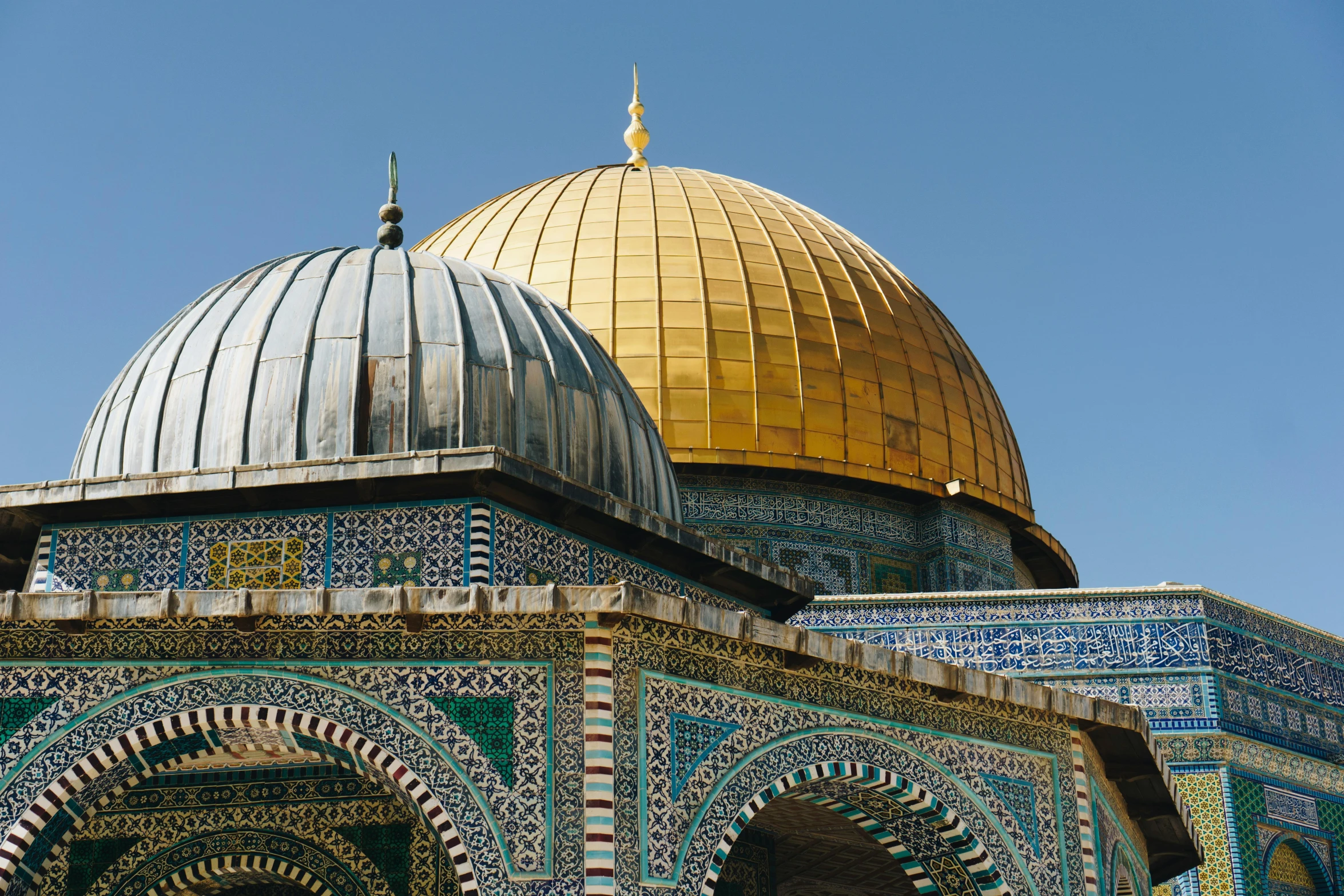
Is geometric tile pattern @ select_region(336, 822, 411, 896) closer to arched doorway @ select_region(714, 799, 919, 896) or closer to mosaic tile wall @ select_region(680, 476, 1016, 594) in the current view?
arched doorway @ select_region(714, 799, 919, 896)

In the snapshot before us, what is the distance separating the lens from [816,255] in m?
15.3

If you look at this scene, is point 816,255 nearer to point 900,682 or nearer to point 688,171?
point 688,171

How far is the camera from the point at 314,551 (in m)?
8.16

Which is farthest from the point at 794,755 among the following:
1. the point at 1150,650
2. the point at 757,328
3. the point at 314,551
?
the point at 757,328

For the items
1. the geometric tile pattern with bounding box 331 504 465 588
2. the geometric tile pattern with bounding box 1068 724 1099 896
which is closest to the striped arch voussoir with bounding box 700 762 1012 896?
the geometric tile pattern with bounding box 1068 724 1099 896

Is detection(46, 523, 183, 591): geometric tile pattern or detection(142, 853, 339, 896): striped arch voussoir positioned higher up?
detection(46, 523, 183, 591): geometric tile pattern

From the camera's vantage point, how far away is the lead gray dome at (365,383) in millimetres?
8656

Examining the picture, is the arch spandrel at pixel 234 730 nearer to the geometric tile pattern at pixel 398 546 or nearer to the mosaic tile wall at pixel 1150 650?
the geometric tile pattern at pixel 398 546

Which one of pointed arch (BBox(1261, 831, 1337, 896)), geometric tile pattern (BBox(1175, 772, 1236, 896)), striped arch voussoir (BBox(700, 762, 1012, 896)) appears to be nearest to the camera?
striped arch voussoir (BBox(700, 762, 1012, 896))

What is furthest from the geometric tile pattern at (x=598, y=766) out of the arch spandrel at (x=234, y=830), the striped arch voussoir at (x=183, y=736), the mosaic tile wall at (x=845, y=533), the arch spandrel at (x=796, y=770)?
the mosaic tile wall at (x=845, y=533)

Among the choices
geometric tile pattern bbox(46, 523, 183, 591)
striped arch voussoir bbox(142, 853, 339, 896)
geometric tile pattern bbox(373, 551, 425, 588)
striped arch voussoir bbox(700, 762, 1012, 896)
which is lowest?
striped arch voussoir bbox(142, 853, 339, 896)

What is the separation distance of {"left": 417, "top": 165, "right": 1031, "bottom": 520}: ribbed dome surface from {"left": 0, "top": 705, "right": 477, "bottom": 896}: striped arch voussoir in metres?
6.72

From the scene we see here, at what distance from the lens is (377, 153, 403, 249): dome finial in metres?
10.1

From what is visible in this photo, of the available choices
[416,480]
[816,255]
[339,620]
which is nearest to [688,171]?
[816,255]
